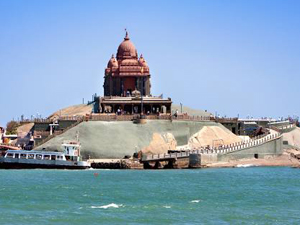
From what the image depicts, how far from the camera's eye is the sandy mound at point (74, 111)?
17406cm

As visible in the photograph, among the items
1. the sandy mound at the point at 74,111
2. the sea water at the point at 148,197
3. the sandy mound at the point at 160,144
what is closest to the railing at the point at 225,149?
the sandy mound at the point at 160,144

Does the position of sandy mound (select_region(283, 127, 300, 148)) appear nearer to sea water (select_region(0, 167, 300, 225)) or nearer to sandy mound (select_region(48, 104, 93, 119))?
sandy mound (select_region(48, 104, 93, 119))

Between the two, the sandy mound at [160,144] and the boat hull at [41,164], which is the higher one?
A: the sandy mound at [160,144]

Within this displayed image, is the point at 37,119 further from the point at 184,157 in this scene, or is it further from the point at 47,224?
the point at 47,224

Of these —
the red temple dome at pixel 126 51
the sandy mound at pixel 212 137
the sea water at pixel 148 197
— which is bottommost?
the sea water at pixel 148 197

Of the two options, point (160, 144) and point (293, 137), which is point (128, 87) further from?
point (160, 144)

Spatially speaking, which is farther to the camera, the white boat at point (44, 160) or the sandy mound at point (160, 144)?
the sandy mound at point (160, 144)

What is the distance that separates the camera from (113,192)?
278 feet

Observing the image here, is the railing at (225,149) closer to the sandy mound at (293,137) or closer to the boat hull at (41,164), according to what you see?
the boat hull at (41,164)

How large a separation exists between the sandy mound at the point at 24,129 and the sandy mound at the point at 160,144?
98.4 ft

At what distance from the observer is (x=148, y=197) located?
7981cm

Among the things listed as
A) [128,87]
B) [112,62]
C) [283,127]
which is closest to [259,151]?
[283,127]

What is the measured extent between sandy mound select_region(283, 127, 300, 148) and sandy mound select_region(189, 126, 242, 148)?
19571 mm

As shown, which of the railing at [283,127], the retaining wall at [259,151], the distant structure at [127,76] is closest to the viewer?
the retaining wall at [259,151]
